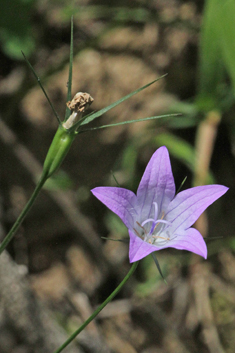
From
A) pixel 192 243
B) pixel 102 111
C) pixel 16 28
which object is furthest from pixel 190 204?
pixel 16 28

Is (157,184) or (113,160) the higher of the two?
(157,184)

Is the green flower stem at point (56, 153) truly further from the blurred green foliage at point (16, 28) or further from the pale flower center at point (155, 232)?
the blurred green foliage at point (16, 28)

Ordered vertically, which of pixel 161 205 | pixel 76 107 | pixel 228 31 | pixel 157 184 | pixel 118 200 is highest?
pixel 76 107

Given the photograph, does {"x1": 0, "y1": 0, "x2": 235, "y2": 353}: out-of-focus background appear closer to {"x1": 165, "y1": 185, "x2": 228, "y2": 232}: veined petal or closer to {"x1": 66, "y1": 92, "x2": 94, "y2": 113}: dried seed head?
{"x1": 165, "y1": 185, "x2": 228, "y2": 232}: veined petal

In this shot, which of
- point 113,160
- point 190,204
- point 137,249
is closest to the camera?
point 137,249

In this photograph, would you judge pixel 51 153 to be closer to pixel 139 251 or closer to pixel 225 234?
pixel 139 251

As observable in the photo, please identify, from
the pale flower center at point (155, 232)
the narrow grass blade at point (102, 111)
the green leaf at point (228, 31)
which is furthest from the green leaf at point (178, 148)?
the narrow grass blade at point (102, 111)

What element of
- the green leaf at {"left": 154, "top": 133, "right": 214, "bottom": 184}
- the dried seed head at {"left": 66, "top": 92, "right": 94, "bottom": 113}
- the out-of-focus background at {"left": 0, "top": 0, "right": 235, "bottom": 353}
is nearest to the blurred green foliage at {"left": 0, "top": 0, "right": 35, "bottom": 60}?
the out-of-focus background at {"left": 0, "top": 0, "right": 235, "bottom": 353}

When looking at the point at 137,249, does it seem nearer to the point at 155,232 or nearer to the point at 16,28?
the point at 155,232
